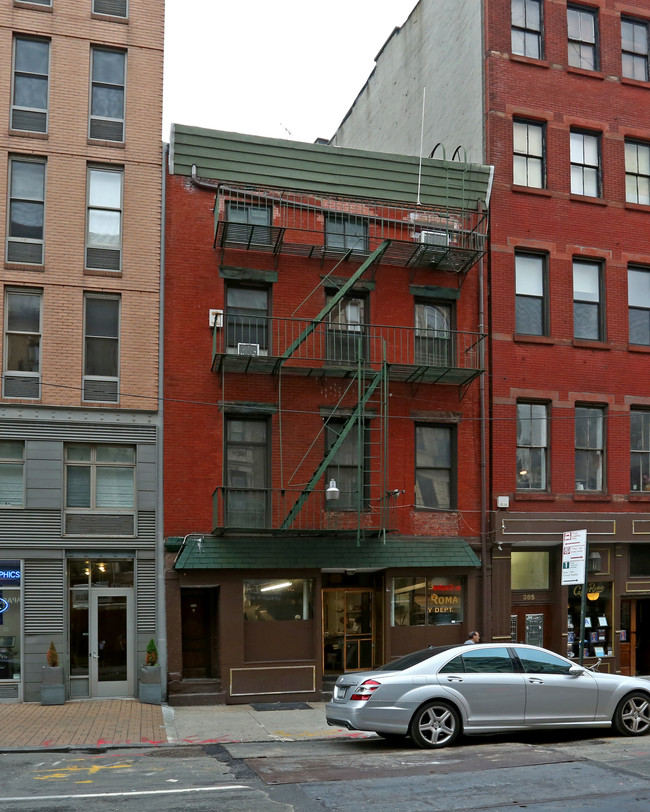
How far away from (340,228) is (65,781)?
44.6 feet

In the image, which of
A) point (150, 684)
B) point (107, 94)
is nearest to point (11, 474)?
point (150, 684)

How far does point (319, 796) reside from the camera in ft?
34.1

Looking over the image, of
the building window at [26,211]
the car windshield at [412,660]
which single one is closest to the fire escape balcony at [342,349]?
the building window at [26,211]

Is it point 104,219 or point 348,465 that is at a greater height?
point 104,219

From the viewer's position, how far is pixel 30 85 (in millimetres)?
20266

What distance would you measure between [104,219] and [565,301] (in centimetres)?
1087

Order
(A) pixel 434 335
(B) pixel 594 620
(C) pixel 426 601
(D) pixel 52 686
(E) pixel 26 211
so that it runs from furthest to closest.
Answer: (B) pixel 594 620, (A) pixel 434 335, (C) pixel 426 601, (E) pixel 26 211, (D) pixel 52 686

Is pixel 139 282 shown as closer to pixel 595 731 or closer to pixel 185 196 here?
pixel 185 196

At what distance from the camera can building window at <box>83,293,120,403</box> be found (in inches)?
776

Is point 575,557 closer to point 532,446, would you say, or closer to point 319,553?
point 532,446

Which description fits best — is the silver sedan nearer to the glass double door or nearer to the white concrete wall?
the glass double door

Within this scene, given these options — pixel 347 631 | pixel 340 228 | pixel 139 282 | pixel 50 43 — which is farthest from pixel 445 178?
pixel 347 631

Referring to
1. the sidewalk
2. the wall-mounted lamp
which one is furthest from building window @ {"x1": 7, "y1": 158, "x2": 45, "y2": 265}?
the sidewalk

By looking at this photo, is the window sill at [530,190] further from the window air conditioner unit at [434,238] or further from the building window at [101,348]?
the building window at [101,348]
